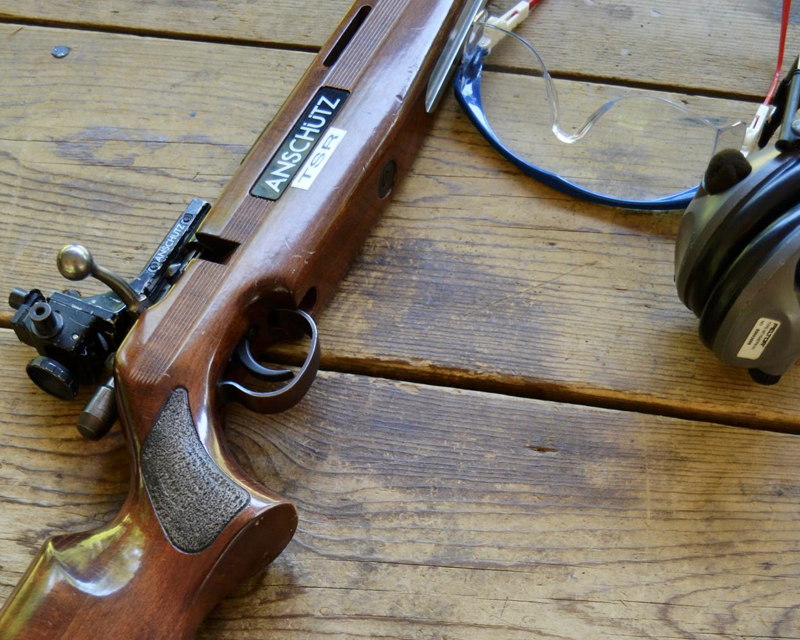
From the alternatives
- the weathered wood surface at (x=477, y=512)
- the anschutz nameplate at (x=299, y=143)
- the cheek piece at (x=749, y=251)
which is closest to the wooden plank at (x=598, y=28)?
the anschutz nameplate at (x=299, y=143)

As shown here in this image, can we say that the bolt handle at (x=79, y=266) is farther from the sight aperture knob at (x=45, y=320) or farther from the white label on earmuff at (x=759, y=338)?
the white label on earmuff at (x=759, y=338)

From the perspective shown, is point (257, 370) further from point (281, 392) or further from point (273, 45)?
point (273, 45)

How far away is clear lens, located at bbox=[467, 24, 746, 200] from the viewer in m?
1.01

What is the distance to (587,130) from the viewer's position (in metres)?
1.04

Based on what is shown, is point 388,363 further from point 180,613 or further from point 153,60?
point 153,60

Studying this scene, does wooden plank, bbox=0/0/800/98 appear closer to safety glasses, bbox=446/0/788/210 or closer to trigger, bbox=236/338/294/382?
safety glasses, bbox=446/0/788/210

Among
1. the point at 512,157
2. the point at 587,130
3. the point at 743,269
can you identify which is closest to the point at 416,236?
the point at 512,157

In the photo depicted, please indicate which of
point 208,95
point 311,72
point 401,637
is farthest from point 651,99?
point 401,637

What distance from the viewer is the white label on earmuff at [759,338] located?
74 centimetres

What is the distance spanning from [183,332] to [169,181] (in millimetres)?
329

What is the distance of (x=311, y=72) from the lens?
3.08 feet

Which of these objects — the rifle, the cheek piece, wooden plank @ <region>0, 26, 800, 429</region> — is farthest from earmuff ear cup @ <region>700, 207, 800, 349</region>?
the rifle

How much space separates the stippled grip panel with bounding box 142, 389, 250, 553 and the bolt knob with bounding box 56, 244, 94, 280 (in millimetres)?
135

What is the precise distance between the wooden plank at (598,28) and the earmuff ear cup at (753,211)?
1.36 ft
